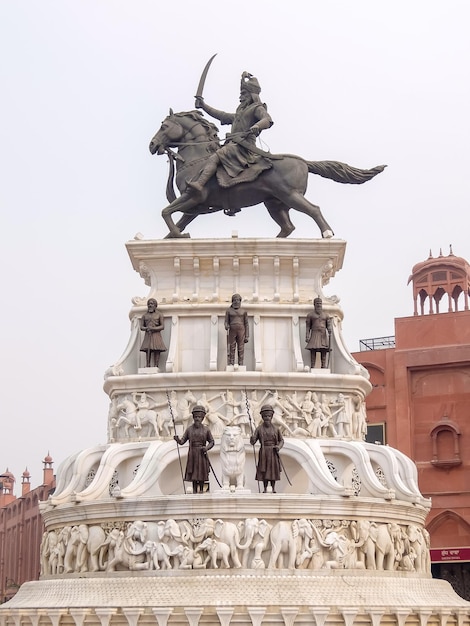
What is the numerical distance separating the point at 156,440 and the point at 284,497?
3.65 m

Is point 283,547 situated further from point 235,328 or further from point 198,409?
point 235,328

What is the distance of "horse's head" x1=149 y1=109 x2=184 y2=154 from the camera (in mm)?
27719

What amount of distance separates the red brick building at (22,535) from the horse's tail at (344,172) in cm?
2856

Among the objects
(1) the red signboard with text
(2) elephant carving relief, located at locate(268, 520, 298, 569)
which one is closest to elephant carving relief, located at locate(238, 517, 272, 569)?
(2) elephant carving relief, located at locate(268, 520, 298, 569)

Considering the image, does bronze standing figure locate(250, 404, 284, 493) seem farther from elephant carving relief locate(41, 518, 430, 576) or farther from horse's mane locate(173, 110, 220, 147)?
horse's mane locate(173, 110, 220, 147)

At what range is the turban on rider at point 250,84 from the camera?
1113 inches

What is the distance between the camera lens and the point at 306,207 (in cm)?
2705

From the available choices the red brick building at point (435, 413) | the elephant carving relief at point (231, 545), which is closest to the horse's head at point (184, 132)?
the elephant carving relief at point (231, 545)

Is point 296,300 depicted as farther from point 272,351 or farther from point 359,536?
point 359,536

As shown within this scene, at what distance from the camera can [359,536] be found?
896 inches

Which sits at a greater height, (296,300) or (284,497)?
(296,300)

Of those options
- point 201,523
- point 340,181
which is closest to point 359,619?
point 201,523

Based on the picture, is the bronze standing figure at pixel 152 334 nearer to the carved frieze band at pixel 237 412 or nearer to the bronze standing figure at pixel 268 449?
the carved frieze band at pixel 237 412

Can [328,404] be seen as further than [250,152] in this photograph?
No
